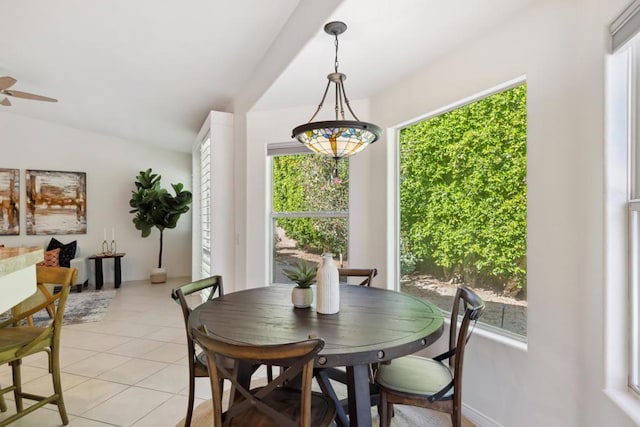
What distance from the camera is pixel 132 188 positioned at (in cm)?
691

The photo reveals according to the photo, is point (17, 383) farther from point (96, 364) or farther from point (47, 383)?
point (96, 364)

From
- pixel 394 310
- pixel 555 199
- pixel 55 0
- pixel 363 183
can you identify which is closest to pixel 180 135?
pixel 55 0

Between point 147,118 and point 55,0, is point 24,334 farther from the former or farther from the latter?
point 147,118

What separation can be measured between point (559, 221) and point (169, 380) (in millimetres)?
2913

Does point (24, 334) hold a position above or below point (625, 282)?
below

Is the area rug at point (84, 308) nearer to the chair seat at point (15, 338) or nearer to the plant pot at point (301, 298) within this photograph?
the chair seat at point (15, 338)

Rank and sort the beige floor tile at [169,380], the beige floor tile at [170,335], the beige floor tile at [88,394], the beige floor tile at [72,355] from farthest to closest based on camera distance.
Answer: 1. the beige floor tile at [170,335]
2. the beige floor tile at [72,355]
3. the beige floor tile at [169,380]
4. the beige floor tile at [88,394]

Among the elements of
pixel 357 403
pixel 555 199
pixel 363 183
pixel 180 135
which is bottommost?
pixel 357 403

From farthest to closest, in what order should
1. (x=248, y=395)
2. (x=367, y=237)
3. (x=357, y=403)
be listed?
(x=367, y=237) < (x=357, y=403) < (x=248, y=395)

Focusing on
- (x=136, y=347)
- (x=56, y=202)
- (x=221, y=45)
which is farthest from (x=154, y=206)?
(x=221, y=45)

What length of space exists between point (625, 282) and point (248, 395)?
5.20 ft

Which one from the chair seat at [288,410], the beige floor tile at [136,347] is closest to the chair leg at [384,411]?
the chair seat at [288,410]

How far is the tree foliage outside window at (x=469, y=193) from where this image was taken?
2086mm

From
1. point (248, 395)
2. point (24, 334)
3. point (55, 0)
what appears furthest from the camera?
point (55, 0)
